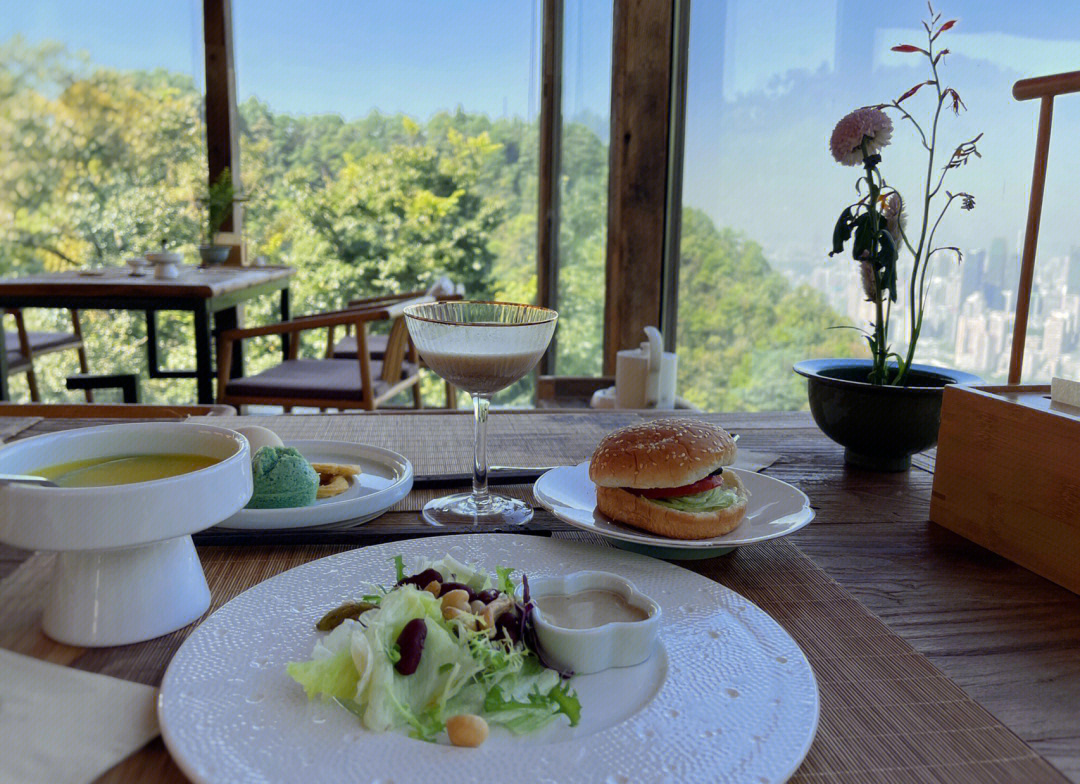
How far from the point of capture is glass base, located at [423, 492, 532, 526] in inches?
32.8

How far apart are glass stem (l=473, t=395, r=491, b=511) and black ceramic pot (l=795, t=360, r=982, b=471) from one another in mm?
466

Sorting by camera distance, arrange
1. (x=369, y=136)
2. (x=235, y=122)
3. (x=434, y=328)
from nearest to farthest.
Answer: (x=434, y=328)
(x=235, y=122)
(x=369, y=136)

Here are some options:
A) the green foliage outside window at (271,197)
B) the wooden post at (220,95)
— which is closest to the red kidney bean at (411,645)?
the green foliage outside window at (271,197)

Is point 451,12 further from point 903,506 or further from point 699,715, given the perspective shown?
point 699,715

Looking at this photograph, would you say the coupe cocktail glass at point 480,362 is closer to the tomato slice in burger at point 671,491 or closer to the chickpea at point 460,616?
the tomato slice in burger at point 671,491

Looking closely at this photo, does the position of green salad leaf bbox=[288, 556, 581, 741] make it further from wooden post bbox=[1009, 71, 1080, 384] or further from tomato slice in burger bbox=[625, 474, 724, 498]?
wooden post bbox=[1009, 71, 1080, 384]

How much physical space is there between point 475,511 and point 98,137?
18.1 ft

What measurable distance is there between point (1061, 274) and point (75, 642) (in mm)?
2024

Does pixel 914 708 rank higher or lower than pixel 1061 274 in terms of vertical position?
lower

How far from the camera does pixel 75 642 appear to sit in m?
0.58

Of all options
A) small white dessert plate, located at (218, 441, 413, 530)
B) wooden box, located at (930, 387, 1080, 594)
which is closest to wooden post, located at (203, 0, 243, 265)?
small white dessert plate, located at (218, 441, 413, 530)

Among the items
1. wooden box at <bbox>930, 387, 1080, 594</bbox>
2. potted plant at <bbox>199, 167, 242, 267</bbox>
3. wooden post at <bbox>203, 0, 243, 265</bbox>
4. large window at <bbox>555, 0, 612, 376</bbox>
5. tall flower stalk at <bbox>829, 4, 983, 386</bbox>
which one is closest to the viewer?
wooden box at <bbox>930, 387, 1080, 594</bbox>

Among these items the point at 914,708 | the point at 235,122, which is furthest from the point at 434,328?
the point at 235,122

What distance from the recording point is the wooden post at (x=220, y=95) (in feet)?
14.8
